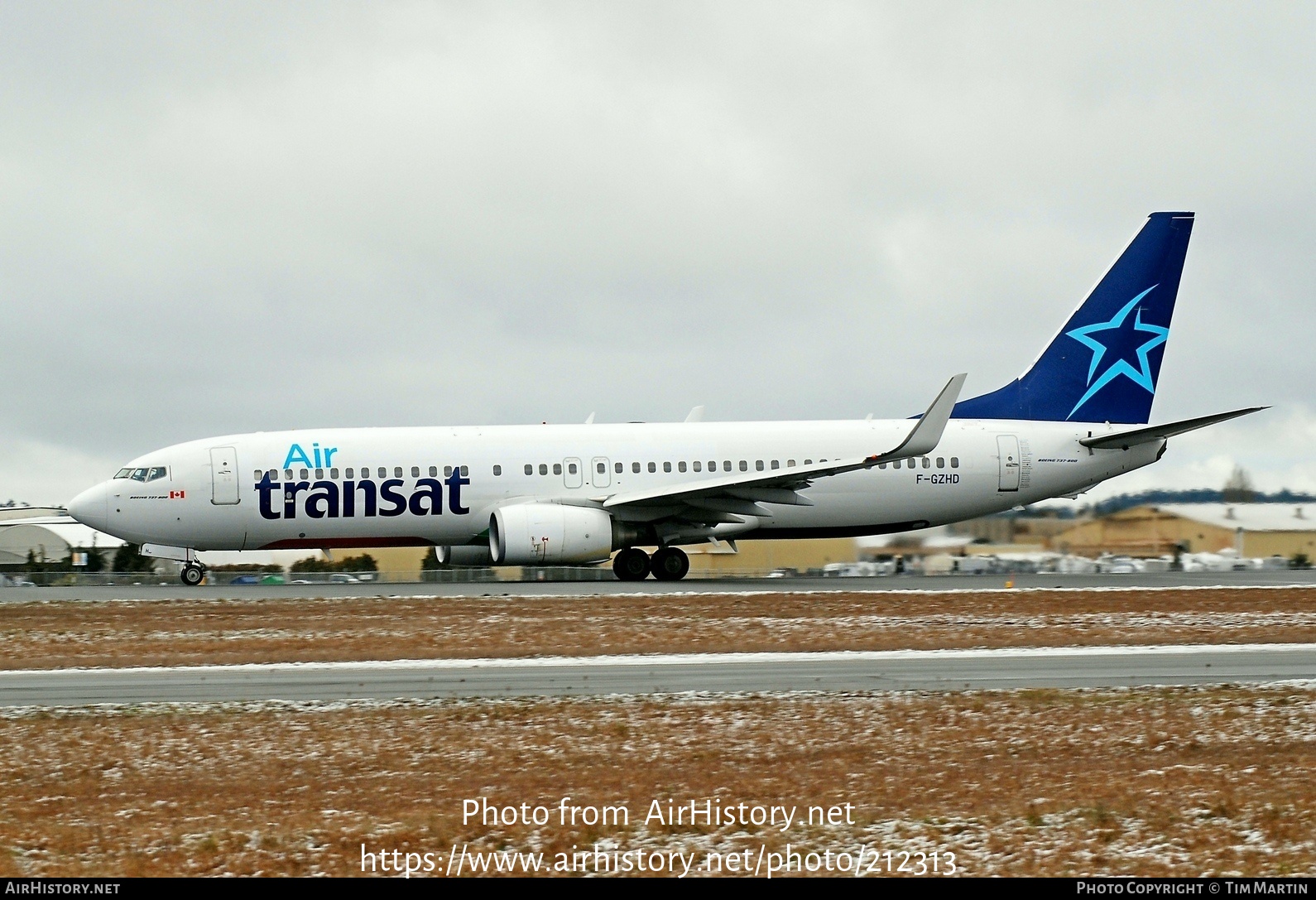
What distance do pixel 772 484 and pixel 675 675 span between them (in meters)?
14.2

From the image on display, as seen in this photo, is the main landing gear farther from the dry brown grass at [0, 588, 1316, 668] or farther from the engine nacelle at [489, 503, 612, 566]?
the dry brown grass at [0, 588, 1316, 668]

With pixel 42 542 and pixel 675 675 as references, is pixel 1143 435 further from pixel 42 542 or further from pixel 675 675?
pixel 42 542

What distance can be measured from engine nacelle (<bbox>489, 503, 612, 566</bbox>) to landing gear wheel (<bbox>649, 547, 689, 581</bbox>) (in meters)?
1.74

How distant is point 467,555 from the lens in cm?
3222

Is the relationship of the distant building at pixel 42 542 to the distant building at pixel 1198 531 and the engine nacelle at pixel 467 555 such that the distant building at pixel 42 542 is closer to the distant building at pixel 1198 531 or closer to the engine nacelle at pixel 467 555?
the engine nacelle at pixel 467 555

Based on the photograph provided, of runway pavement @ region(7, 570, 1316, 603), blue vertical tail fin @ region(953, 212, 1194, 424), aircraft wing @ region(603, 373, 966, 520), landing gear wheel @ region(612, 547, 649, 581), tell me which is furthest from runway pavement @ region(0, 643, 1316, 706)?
blue vertical tail fin @ region(953, 212, 1194, 424)

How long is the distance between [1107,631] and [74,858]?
14853 millimetres

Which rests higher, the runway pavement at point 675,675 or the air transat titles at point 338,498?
the air transat titles at point 338,498

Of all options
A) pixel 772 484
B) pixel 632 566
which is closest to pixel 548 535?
pixel 632 566

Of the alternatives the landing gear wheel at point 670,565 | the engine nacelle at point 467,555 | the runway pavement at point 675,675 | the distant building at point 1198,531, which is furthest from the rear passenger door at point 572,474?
the runway pavement at point 675,675

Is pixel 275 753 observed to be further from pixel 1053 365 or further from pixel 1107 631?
pixel 1053 365

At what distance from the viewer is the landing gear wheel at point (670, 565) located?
3045cm

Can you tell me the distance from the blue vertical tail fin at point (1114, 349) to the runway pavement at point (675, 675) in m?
16.1

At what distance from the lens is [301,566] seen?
118 feet
